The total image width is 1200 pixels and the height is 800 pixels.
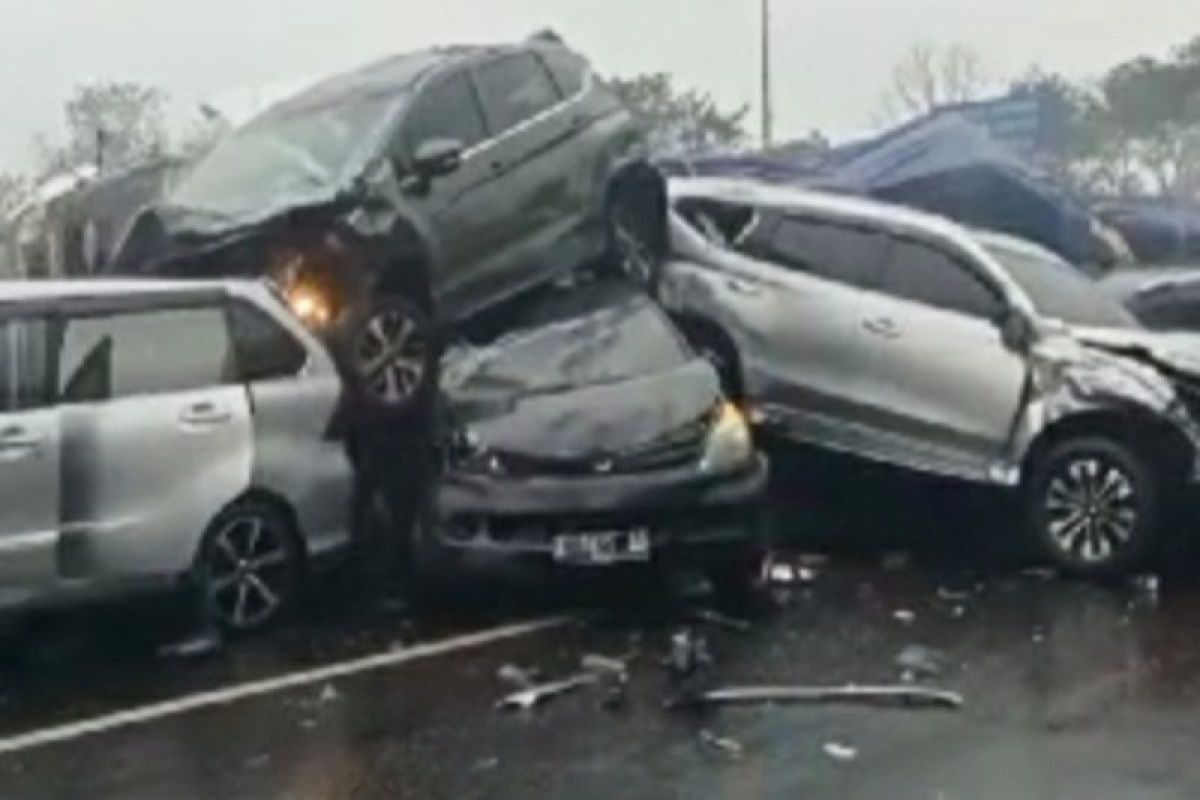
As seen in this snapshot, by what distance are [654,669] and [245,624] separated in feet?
7.02

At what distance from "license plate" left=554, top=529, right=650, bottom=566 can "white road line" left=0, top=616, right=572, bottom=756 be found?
381 millimetres

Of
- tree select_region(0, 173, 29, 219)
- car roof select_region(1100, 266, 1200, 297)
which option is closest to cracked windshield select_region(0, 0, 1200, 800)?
car roof select_region(1100, 266, 1200, 297)

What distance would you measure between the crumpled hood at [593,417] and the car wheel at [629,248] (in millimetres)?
1754

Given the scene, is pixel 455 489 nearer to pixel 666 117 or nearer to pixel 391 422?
pixel 391 422

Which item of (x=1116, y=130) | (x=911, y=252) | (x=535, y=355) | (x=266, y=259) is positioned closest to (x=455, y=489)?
(x=535, y=355)

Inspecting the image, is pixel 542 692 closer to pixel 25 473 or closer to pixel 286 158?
pixel 25 473

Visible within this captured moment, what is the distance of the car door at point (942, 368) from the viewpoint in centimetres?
1103

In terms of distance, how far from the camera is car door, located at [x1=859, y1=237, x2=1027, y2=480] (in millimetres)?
11031

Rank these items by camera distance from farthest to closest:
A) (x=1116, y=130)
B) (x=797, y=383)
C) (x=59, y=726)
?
(x=1116, y=130)
(x=797, y=383)
(x=59, y=726)

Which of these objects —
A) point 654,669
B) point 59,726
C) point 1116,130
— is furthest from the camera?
point 1116,130

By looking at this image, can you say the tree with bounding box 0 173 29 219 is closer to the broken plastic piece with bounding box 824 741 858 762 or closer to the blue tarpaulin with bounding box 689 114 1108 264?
the blue tarpaulin with bounding box 689 114 1108 264

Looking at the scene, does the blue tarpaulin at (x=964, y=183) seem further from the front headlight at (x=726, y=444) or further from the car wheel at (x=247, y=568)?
the car wheel at (x=247, y=568)

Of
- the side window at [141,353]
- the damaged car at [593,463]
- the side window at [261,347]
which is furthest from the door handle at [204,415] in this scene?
the damaged car at [593,463]

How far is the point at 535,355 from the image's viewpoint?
10375mm
